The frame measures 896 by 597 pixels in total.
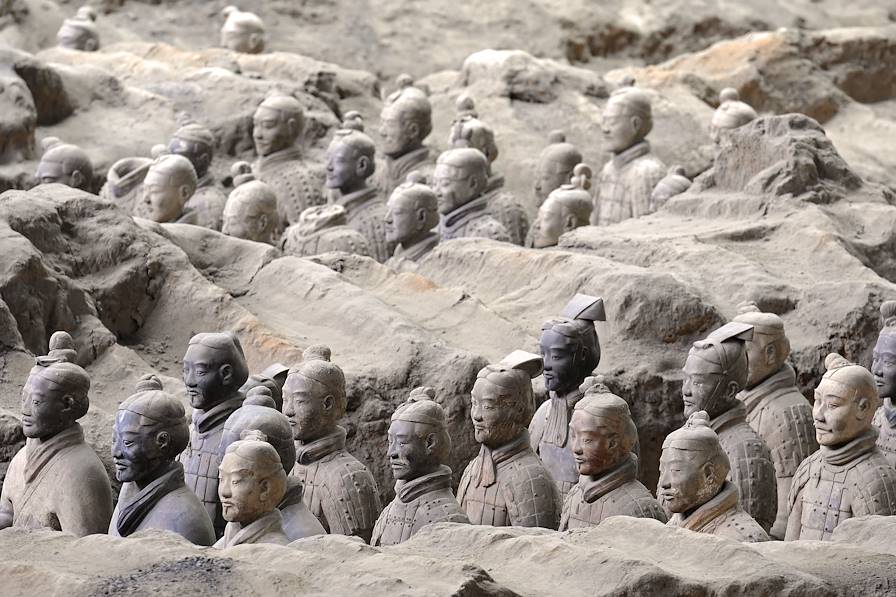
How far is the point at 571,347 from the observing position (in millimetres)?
7879

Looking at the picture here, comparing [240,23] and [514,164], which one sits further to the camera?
[240,23]

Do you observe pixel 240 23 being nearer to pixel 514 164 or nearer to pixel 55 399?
pixel 514 164

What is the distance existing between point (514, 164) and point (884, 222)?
13.0ft

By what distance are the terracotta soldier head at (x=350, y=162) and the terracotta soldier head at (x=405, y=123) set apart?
0.66m

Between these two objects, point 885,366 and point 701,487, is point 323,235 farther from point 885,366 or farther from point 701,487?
point 701,487

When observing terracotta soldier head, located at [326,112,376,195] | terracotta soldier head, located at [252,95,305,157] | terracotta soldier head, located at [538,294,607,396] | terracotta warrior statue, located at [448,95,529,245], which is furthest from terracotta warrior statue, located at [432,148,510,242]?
terracotta soldier head, located at [538,294,607,396]

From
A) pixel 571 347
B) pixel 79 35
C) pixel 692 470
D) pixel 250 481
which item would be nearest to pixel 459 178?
pixel 571 347

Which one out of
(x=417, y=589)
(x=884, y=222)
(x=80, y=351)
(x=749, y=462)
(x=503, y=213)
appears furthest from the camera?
(x=503, y=213)

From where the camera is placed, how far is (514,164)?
45.4 feet

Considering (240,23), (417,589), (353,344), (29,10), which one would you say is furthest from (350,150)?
(417,589)

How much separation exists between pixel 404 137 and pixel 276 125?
0.94 m

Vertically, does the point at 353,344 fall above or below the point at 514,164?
above

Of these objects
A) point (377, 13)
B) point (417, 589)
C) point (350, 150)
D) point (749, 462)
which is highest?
point (417, 589)

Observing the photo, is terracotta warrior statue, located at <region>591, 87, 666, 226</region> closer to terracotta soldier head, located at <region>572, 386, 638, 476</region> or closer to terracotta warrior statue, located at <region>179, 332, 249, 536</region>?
terracotta warrior statue, located at <region>179, 332, 249, 536</region>
